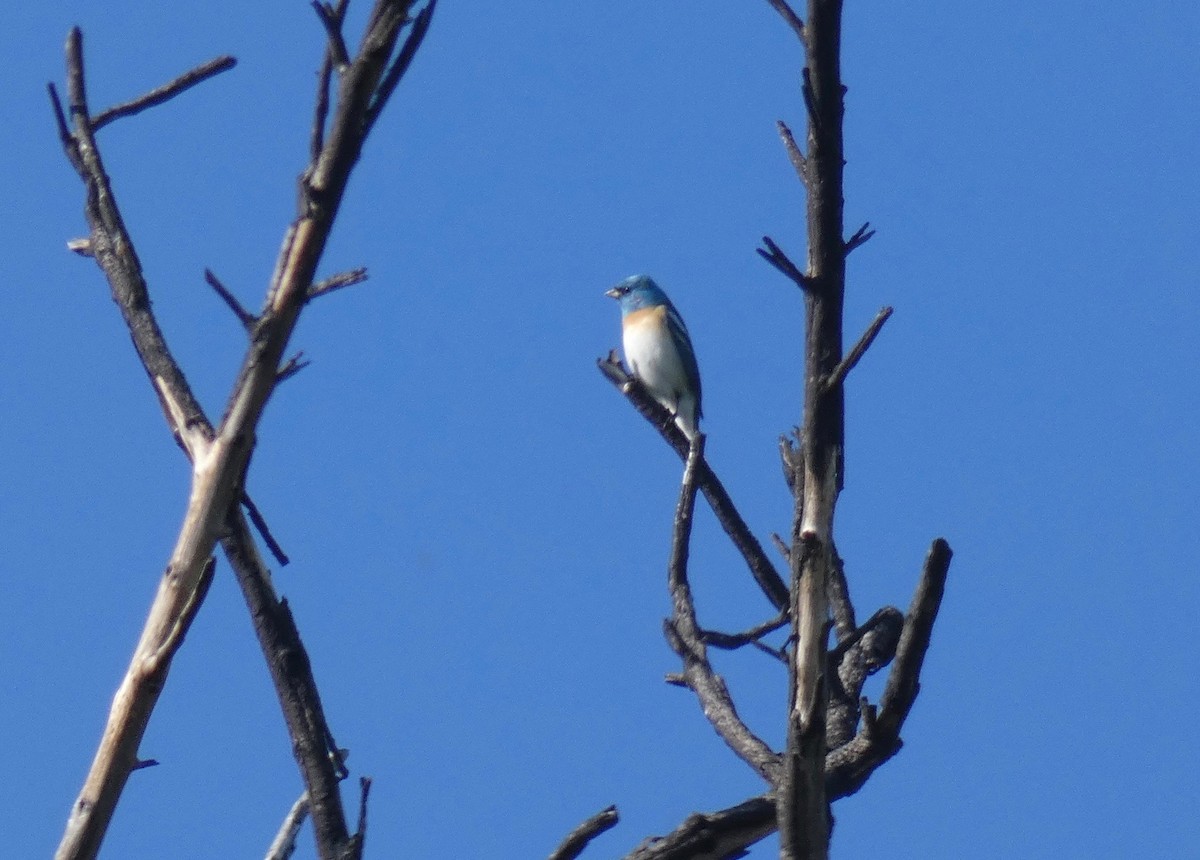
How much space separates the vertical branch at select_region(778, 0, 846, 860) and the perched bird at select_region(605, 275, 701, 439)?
32.6 feet

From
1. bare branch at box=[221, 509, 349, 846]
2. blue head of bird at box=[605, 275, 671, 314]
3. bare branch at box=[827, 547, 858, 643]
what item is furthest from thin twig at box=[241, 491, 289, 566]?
blue head of bird at box=[605, 275, 671, 314]

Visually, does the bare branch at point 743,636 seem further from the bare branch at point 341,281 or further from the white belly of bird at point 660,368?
the white belly of bird at point 660,368

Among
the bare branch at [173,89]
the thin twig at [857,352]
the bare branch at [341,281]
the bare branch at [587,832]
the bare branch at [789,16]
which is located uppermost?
the bare branch at [173,89]

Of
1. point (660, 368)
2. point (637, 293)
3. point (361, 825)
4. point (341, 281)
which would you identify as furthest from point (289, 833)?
point (637, 293)

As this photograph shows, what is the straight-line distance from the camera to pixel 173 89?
188 inches

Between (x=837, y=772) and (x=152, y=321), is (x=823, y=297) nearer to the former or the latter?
(x=837, y=772)

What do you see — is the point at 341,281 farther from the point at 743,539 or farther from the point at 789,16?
the point at 743,539

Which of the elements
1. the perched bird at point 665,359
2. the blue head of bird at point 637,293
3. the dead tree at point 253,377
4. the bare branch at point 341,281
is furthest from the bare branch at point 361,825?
A: the blue head of bird at point 637,293

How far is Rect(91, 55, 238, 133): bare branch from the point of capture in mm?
4684

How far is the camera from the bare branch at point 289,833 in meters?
4.49

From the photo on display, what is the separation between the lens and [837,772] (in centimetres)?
487

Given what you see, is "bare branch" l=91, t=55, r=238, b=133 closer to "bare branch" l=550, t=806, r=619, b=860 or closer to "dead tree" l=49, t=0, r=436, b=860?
"dead tree" l=49, t=0, r=436, b=860

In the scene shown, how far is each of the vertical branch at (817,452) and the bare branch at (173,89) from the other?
1770 millimetres

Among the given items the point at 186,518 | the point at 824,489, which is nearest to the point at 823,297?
the point at 824,489
